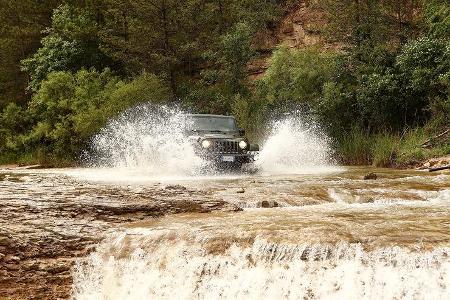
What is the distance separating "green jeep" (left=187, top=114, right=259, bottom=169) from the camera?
13562mm

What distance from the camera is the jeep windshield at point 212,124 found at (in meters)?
14.4

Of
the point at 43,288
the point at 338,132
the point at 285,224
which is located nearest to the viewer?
the point at 43,288

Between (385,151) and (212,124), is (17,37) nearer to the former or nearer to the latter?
(212,124)

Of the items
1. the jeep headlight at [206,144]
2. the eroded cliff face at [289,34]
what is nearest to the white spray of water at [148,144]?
the jeep headlight at [206,144]

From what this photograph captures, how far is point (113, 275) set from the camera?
19.2 feet

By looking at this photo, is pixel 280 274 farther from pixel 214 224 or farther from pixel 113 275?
pixel 113 275

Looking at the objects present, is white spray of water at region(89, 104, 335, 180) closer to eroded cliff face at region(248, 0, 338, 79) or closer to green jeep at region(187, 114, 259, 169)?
green jeep at region(187, 114, 259, 169)

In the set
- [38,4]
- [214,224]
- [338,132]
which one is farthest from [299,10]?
[214,224]

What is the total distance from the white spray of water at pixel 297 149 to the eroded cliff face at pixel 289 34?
10.9 metres

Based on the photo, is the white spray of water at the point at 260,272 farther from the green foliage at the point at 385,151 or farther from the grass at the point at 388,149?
the green foliage at the point at 385,151

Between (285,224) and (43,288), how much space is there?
9.79 ft

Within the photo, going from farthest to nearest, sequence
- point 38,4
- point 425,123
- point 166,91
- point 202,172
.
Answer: point 38,4 < point 166,91 < point 425,123 < point 202,172

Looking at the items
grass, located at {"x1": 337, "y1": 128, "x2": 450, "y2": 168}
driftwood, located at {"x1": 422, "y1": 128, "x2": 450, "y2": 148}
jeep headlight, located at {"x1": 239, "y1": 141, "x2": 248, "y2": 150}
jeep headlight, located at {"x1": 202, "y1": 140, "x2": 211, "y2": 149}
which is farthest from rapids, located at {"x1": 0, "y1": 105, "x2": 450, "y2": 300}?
driftwood, located at {"x1": 422, "y1": 128, "x2": 450, "y2": 148}

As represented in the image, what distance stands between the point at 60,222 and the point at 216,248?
2423 mm
